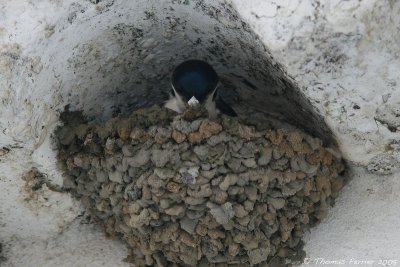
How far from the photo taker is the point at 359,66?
2.03 m

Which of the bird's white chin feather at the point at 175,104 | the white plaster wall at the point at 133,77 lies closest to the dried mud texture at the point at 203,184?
the white plaster wall at the point at 133,77

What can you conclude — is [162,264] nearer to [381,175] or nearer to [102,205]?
[102,205]

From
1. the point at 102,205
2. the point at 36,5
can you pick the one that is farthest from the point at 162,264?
the point at 36,5

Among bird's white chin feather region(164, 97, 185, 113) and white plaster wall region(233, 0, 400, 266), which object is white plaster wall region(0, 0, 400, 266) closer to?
white plaster wall region(233, 0, 400, 266)

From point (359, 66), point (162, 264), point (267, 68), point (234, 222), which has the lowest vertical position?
point (162, 264)

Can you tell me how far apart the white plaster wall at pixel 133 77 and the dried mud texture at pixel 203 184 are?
9cm

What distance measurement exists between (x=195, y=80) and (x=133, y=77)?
0.28 m

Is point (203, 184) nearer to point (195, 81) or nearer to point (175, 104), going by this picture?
point (195, 81)

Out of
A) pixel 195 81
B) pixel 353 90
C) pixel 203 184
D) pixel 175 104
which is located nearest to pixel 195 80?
pixel 195 81

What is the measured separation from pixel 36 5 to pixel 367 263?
134cm

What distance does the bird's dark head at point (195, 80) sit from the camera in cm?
265

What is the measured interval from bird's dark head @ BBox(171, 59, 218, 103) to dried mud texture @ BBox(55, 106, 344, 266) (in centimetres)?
18

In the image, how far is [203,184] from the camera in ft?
7.63

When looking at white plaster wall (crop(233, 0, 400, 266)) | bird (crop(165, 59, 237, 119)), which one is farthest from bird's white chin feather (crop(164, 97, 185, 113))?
white plaster wall (crop(233, 0, 400, 266))
